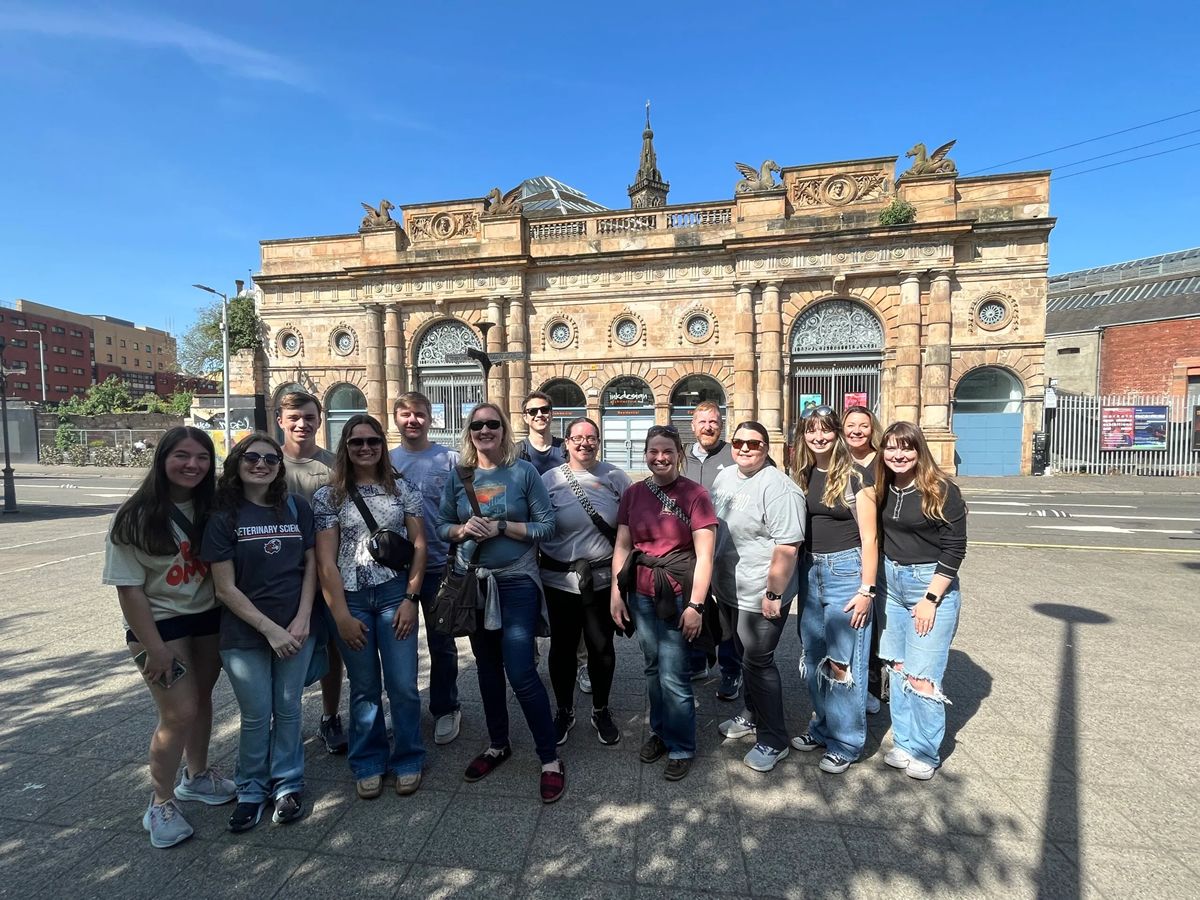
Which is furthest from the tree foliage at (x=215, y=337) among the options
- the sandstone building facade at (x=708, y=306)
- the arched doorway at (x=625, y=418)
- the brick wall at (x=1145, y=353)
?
the brick wall at (x=1145, y=353)

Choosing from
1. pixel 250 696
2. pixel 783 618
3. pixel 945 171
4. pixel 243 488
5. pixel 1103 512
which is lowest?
pixel 1103 512

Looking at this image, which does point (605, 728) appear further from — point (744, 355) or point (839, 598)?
point (744, 355)


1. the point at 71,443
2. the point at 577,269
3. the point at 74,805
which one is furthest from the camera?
the point at 71,443

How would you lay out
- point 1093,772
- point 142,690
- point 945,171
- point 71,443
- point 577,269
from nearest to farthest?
1. point 1093,772
2. point 142,690
3. point 945,171
4. point 577,269
5. point 71,443

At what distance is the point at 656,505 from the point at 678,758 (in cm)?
145

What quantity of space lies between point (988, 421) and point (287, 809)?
2227 centimetres

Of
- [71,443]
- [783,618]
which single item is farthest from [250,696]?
[71,443]

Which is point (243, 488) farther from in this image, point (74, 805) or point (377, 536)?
point (74, 805)

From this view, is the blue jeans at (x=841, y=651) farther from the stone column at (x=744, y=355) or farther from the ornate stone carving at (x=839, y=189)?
the ornate stone carving at (x=839, y=189)

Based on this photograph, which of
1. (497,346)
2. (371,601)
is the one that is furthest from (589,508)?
(497,346)

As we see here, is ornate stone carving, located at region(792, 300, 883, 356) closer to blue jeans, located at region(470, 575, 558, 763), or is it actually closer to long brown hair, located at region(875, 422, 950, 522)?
long brown hair, located at region(875, 422, 950, 522)

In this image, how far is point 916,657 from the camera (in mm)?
3248

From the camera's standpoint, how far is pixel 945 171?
18.8m

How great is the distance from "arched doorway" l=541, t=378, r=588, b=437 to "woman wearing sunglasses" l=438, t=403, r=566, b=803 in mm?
19063
